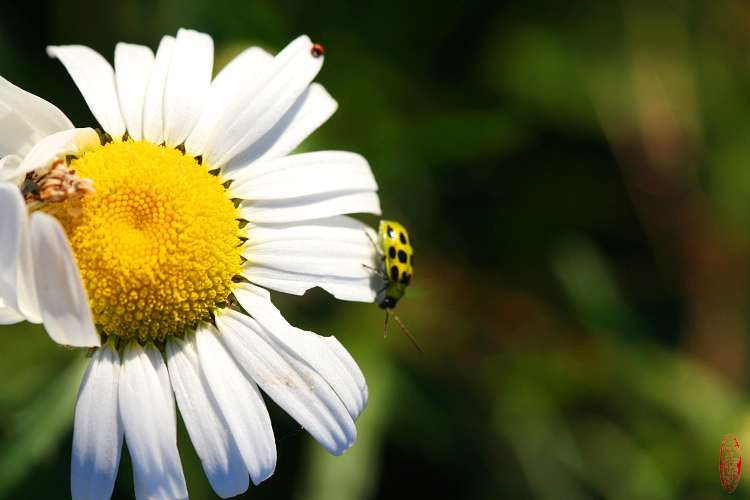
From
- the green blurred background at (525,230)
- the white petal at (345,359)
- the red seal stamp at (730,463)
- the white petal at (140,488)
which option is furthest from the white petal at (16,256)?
the red seal stamp at (730,463)

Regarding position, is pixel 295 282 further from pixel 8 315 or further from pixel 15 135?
pixel 15 135

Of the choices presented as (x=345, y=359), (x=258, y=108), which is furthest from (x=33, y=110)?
(x=345, y=359)

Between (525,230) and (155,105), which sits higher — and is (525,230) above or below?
below

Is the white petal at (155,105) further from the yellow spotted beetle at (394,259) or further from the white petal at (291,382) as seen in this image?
the yellow spotted beetle at (394,259)

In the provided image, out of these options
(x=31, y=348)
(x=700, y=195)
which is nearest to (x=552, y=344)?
(x=700, y=195)

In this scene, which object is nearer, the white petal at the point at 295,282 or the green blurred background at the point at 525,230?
the white petal at the point at 295,282

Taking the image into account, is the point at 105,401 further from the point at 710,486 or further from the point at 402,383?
the point at 710,486
